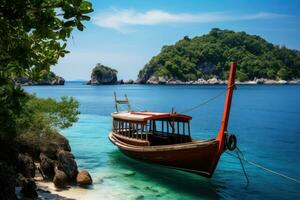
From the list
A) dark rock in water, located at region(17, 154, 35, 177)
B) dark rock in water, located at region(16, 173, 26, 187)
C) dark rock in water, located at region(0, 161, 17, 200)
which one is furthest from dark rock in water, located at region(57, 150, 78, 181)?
dark rock in water, located at region(0, 161, 17, 200)

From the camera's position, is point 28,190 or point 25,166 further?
point 25,166

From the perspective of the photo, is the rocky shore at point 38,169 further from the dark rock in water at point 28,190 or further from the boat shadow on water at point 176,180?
the boat shadow on water at point 176,180

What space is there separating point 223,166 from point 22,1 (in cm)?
1985

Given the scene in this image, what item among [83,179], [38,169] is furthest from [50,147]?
[83,179]

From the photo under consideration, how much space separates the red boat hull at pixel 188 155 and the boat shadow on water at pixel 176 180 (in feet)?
2.22

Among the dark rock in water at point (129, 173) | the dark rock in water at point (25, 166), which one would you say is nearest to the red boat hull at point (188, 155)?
the dark rock in water at point (129, 173)

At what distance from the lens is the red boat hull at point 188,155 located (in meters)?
18.4

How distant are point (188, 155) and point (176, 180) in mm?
1908

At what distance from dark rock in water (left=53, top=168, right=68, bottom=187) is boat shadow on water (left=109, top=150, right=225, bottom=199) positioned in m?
4.79

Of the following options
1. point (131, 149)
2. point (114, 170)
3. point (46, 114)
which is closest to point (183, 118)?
point (131, 149)

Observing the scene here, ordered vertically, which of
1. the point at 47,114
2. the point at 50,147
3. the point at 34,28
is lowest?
the point at 50,147

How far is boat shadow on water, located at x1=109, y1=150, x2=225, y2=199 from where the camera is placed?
60.3ft

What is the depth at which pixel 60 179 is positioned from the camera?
57.1 feet

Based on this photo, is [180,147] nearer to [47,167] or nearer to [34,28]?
[47,167]
